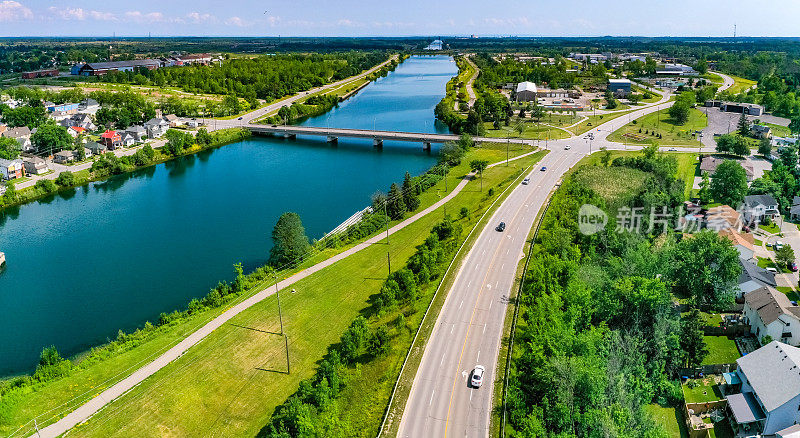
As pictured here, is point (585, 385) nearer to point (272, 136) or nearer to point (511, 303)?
point (511, 303)

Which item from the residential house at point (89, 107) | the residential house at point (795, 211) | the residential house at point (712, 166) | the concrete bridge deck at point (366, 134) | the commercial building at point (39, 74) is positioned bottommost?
the residential house at point (795, 211)

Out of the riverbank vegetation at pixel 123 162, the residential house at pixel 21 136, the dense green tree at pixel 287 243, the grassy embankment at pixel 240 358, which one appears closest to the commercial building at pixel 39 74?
the residential house at pixel 21 136

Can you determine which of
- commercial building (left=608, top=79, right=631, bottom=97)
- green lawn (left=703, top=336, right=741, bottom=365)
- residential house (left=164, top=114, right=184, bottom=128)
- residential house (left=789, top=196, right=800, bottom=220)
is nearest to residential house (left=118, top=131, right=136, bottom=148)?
residential house (left=164, top=114, right=184, bottom=128)

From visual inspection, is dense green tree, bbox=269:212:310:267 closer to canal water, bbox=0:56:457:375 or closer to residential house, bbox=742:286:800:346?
canal water, bbox=0:56:457:375

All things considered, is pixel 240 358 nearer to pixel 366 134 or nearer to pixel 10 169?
pixel 10 169

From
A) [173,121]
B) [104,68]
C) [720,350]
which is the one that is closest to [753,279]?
[720,350]

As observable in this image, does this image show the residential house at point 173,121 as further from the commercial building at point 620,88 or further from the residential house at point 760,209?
the commercial building at point 620,88

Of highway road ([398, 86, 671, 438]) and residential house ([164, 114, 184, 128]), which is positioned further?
residential house ([164, 114, 184, 128])
